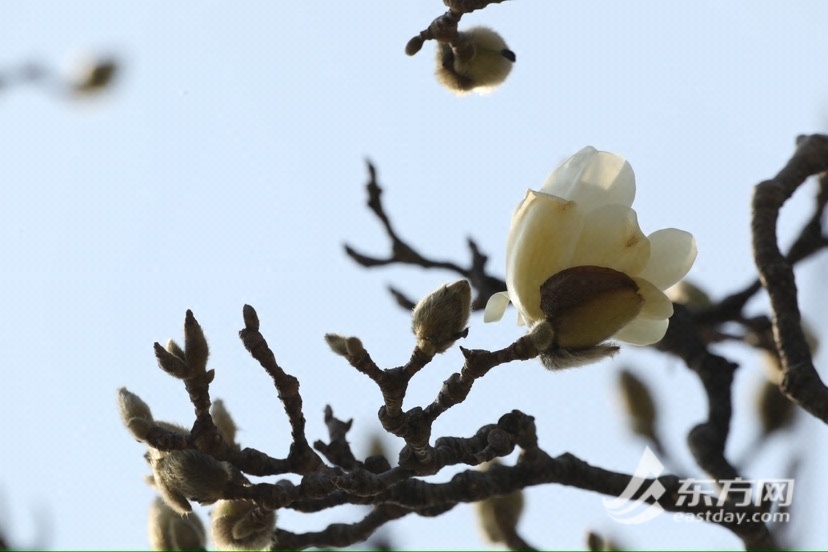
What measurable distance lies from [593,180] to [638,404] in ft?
3.32

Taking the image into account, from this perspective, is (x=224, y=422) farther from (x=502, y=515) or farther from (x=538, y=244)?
(x=502, y=515)

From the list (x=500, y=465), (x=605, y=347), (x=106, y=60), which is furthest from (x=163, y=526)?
(x=106, y=60)

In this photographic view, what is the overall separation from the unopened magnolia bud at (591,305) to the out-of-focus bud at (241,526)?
1.48 ft

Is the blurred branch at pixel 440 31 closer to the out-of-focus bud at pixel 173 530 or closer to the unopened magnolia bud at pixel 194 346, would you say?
the unopened magnolia bud at pixel 194 346

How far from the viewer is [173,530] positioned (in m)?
1.68

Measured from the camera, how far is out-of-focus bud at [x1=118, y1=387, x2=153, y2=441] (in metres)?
1.19

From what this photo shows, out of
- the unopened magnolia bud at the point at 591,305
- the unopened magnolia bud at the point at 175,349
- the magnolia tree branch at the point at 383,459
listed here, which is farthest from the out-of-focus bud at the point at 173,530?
the unopened magnolia bud at the point at 591,305

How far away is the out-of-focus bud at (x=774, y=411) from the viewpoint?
2.05m

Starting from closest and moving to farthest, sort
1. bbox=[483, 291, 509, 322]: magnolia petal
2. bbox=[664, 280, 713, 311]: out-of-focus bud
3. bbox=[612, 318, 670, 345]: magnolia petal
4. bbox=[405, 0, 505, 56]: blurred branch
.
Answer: bbox=[612, 318, 670, 345]: magnolia petal → bbox=[483, 291, 509, 322]: magnolia petal → bbox=[405, 0, 505, 56]: blurred branch → bbox=[664, 280, 713, 311]: out-of-focus bud

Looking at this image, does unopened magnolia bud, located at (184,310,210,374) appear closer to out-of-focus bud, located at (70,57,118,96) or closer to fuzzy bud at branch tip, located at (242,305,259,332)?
fuzzy bud at branch tip, located at (242,305,259,332)

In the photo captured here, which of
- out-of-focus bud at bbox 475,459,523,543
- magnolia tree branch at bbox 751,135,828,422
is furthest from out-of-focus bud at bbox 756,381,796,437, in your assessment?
out-of-focus bud at bbox 475,459,523,543

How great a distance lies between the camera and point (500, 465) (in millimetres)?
1652

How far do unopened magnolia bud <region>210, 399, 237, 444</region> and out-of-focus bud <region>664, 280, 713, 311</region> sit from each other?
1.10 meters

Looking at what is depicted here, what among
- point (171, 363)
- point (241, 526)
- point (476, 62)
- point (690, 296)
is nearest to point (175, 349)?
point (171, 363)
